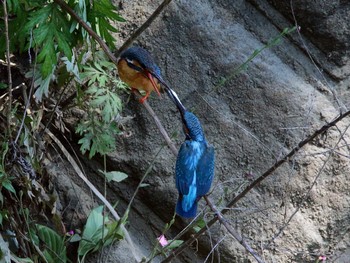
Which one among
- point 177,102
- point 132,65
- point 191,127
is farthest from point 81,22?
point 191,127

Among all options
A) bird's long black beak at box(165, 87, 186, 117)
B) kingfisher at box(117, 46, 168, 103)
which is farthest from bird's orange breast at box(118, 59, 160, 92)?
bird's long black beak at box(165, 87, 186, 117)

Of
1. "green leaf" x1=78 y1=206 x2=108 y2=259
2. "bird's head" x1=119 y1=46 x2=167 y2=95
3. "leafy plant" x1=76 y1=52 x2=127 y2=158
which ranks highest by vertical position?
"bird's head" x1=119 y1=46 x2=167 y2=95

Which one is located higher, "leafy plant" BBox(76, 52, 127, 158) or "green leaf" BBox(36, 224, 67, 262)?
"leafy plant" BBox(76, 52, 127, 158)

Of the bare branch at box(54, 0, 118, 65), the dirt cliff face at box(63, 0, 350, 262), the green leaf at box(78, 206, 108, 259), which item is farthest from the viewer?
the dirt cliff face at box(63, 0, 350, 262)

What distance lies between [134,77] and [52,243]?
3.17ft

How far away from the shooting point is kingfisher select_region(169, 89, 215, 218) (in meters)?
2.52

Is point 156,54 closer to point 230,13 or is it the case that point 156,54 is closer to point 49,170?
point 230,13

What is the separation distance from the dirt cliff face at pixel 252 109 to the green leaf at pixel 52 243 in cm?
49

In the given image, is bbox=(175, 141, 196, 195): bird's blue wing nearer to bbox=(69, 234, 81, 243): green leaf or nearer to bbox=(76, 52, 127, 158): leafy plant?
bbox=(76, 52, 127, 158): leafy plant

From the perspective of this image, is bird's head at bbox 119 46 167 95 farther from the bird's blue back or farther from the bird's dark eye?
the bird's blue back

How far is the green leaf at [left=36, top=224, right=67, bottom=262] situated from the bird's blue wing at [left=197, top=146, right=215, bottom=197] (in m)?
0.85

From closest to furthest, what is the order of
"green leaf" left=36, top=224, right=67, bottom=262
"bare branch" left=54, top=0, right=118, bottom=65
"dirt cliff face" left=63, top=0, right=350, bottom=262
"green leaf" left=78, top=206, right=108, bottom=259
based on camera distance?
"bare branch" left=54, top=0, right=118, bottom=65 < "green leaf" left=36, top=224, right=67, bottom=262 < "green leaf" left=78, top=206, right=108, bottom=259 < "dirt cliff face" left=63, top=0, right=350, bottom=262

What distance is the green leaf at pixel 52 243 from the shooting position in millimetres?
2999

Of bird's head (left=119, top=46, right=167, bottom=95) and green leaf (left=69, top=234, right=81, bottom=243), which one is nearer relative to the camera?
bird's head (left=119, top=46, right=167, bottom=95)
